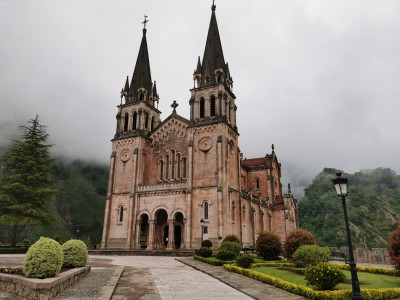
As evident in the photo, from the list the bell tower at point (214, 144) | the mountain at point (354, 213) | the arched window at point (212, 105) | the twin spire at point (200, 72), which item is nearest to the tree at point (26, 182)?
the twin spire at point (200, 72)

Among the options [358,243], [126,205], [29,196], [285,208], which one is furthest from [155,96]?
[358,243]

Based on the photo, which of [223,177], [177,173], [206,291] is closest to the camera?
[206,291]

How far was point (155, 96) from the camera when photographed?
50312mm

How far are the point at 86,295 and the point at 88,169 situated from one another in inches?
4296

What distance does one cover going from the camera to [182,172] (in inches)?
1658

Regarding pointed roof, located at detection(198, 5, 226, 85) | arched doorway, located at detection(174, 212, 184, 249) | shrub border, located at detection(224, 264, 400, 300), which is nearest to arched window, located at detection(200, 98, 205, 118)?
pointed roof, located at detection(198, 5, 226, 85)

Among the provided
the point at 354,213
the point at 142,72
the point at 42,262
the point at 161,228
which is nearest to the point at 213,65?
the point at 142,72

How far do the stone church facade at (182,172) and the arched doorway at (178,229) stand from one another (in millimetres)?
120

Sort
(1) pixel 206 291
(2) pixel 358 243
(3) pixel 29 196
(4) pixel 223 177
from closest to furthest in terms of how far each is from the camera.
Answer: (1) pixel 206 291, (4) pixel 223 177, (3) pixel 29 196, (2) pixel 358 243

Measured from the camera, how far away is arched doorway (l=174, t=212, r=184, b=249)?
3934 cm

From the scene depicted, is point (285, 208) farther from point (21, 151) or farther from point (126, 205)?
point (21, 151)

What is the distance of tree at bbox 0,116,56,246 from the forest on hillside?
3059cm

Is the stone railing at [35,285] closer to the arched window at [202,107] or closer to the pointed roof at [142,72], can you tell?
the arched window at [202,107]

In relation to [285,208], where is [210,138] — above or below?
above
